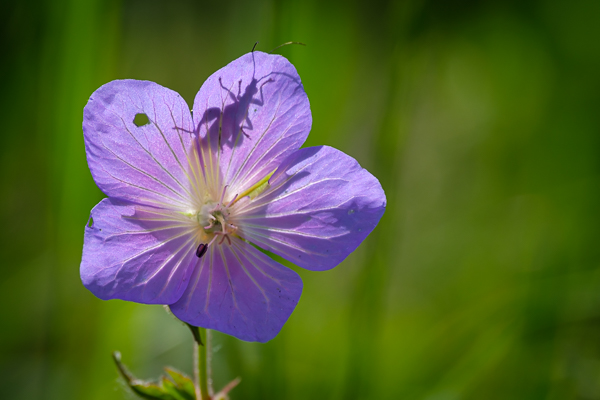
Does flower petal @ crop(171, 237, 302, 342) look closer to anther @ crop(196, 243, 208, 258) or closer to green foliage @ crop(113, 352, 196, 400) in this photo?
anther @ crop(196, 243, 208, 258)

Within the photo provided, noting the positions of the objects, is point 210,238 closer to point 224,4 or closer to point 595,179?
point 595,179

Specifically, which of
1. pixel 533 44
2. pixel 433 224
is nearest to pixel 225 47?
pixel 433 224

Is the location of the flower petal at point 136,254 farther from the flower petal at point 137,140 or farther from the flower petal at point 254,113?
the flower petal at point 254,113

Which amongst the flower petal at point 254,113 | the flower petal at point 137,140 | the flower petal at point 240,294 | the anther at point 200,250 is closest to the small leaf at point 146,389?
the flower petal at point 240,294

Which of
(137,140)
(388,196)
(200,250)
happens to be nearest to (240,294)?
(200,250)

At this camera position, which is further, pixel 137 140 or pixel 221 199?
pixel 221 199

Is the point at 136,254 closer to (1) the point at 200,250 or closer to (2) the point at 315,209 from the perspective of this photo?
(1) the point at 200,250
